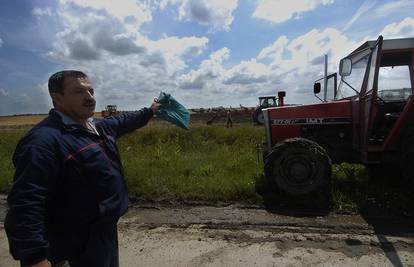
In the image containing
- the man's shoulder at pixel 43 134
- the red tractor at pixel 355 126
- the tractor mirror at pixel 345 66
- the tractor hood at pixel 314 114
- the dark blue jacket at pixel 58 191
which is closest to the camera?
the dark blue jacket at pixel 58 191

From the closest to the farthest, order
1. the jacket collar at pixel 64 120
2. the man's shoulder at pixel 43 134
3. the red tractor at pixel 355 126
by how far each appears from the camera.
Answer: the man's shoulder at pixel 43 134 < the jacket collar at pixel 64 120 < the red tractor at pixel 355 126

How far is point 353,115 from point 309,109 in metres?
0.72

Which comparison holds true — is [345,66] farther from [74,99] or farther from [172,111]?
[74,99]

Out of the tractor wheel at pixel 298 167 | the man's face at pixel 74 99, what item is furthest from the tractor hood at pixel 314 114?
the man's face at pixel 74 99

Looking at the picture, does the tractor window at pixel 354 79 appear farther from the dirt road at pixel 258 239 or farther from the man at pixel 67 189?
the man at pixel 67 189

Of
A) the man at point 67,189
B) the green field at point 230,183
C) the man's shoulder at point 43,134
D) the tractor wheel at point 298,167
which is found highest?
the man's shoulder at point 43,134

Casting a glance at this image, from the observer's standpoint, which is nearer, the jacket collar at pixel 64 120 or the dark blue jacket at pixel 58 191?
the dark blue jacket at pixel 58 191

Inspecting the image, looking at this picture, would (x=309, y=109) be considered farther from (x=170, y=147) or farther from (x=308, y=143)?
(x=170, y=147)

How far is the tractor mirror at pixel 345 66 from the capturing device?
619 cm

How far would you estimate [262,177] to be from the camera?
671 centimetres

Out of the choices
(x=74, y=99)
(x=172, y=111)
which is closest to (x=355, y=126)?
(x=172, y=111)

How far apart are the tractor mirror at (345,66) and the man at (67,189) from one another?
4.98 metres

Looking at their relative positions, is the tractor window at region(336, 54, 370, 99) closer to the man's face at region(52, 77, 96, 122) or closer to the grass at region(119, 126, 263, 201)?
the grass at region(119, 126, 263, 201)

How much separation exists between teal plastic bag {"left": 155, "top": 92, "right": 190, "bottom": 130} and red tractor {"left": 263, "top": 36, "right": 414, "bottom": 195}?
9.29 ft
